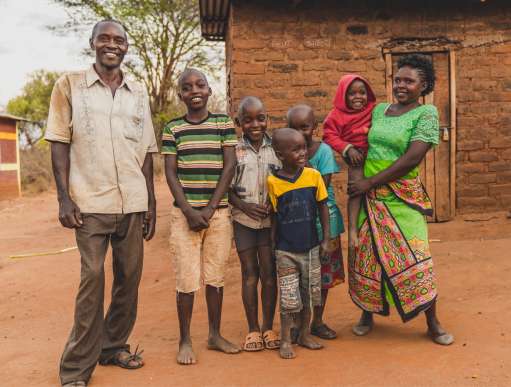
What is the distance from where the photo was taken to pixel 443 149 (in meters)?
6.41

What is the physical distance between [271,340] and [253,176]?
3.18 ft

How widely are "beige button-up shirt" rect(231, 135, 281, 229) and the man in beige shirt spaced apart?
55cm

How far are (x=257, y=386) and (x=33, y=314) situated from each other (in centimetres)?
261

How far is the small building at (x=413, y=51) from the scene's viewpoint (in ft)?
19.4

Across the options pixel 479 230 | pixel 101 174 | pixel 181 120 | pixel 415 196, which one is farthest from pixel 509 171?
pixel 101 174

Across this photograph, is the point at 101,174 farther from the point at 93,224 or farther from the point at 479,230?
the point at 479,230

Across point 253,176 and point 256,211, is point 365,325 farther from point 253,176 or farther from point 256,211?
point 253,176

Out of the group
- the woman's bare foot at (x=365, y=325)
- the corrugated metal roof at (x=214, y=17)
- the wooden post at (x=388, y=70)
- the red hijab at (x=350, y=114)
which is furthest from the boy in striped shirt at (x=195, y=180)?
the wooden post at (x=388, y=70)

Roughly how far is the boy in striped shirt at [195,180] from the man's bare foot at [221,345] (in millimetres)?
171

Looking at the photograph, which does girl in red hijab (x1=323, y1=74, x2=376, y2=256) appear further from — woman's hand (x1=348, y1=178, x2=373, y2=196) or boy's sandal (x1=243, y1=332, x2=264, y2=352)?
boy's sandal (x1=243, y1=332, x2=264, y2=352)

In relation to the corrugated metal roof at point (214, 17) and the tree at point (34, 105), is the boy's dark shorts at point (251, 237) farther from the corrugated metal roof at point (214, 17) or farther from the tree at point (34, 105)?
the tree at point (34, 105)

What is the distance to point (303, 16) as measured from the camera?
19.6 feet

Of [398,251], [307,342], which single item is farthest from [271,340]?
[398,251]

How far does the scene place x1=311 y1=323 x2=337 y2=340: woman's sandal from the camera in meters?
3.34
